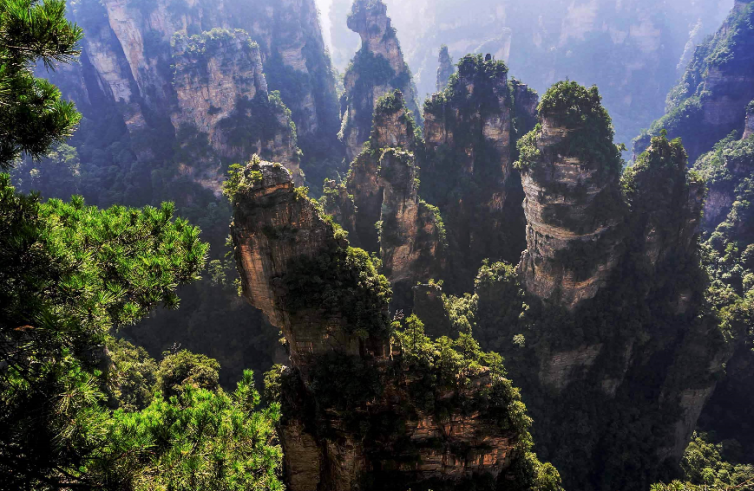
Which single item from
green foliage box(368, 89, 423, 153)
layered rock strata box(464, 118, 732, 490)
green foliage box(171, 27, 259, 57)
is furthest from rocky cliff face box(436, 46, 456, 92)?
layered rock strata box(464, 118, 732, 490)

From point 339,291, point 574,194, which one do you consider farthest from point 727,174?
point 339,291

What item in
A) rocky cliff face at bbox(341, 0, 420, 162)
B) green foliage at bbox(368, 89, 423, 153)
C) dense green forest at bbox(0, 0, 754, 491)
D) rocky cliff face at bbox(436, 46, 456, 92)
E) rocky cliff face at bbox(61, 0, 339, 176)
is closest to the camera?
dense green forest at bbox(0, 0, 754, 491)

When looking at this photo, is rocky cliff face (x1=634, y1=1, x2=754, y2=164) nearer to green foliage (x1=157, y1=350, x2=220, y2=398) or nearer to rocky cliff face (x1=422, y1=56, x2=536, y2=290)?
rocky cliff face (x1=422, y1=56, x2=536, y2=290)

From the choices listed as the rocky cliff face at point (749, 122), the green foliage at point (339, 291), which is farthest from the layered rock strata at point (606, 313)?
the rocky cliff face at point (749, 122)

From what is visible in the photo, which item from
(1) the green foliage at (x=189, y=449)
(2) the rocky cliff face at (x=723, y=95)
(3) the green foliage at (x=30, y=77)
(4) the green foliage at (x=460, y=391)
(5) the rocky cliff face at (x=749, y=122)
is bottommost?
(1) the green foliage at (x=189, y=449)

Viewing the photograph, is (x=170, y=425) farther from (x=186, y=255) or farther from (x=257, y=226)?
(x=257, y=226)

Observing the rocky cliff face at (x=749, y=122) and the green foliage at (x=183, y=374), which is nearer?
the green foliage at (x=183, y=374)

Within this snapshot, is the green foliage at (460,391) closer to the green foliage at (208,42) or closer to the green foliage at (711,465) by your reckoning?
the green foliage at (711,465)
